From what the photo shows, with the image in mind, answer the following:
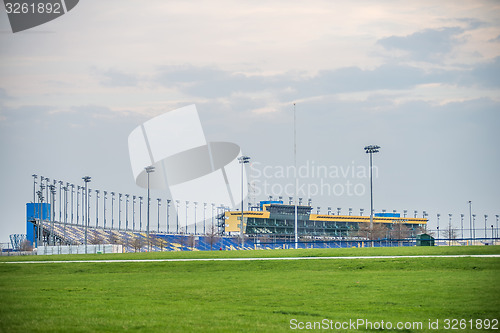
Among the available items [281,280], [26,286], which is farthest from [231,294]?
[26,286]

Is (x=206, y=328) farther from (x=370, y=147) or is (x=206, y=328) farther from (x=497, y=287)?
(x=370, y=147)

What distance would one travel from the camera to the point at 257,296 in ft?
76.5

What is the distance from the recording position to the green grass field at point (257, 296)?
55.6 ft

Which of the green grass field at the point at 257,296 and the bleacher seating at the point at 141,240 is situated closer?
the green grass field at the point at 257,296

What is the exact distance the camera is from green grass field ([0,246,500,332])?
55.6 ft

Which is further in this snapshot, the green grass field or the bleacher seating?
the bleacher seating

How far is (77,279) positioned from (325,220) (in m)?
141

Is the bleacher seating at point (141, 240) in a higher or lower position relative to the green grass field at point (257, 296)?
lower

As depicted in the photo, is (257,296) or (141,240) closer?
(257,296)

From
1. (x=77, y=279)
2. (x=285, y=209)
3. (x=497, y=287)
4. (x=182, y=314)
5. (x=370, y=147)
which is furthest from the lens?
(x=285, y=209)

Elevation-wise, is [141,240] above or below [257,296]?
below

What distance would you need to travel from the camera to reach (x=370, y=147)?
91.9 metres

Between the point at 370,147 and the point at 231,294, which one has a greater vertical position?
the point at 370,147

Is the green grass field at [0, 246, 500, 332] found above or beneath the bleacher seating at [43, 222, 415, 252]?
above
